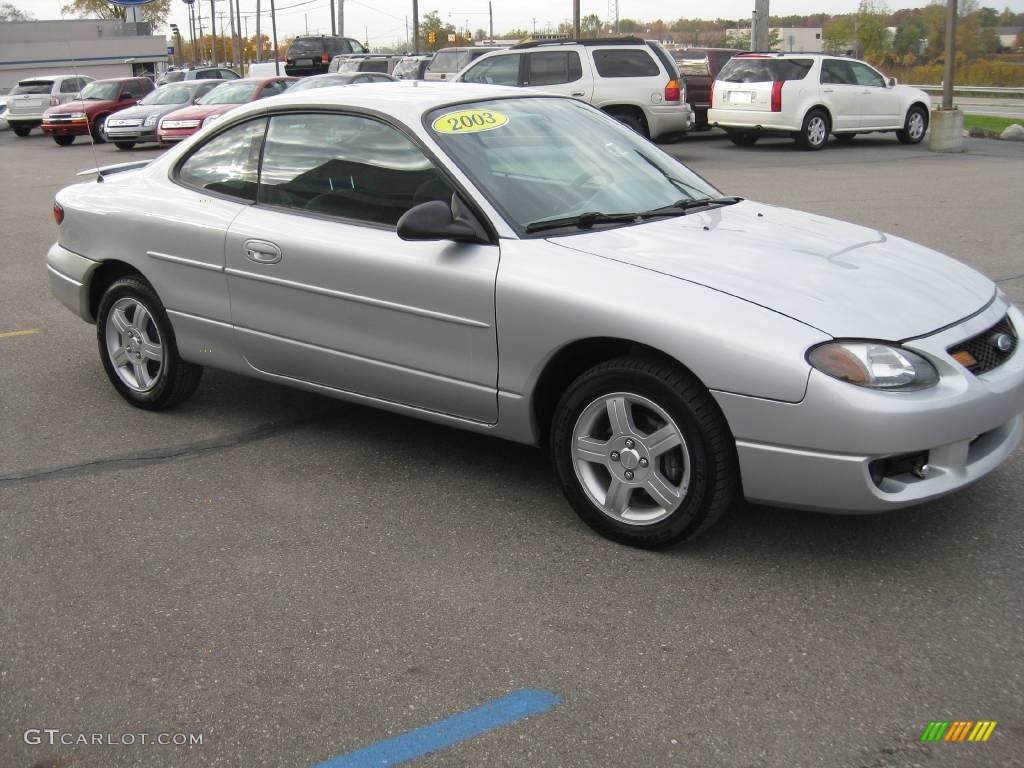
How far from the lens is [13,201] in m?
15.5

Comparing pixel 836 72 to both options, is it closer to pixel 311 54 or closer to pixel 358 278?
pixel 358 278

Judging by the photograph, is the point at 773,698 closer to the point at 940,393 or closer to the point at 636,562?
the point at 636,562

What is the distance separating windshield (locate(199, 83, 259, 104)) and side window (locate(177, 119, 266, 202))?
1769cm

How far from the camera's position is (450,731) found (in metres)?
2.96

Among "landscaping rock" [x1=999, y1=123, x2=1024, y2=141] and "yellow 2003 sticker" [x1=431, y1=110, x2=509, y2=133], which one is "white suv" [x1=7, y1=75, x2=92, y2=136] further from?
"yellow 2003 sticker" [x1=431, y1=110, x2=509, y2=133]

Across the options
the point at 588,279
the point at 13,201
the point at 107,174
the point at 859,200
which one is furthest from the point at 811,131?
the point at 588,279

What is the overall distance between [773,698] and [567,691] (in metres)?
0.56

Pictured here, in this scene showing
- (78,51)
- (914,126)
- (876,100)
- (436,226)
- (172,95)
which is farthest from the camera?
(78,51)

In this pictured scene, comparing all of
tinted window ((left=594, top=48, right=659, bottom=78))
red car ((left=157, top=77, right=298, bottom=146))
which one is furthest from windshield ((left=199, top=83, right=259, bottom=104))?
tinted window ((left=594, top=48, right=659, bottom=78))

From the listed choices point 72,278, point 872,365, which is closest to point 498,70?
point 72,278

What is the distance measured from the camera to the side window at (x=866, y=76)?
2005 cm

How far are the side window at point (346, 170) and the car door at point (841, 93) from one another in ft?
53.7

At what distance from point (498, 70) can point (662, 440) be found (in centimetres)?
1592

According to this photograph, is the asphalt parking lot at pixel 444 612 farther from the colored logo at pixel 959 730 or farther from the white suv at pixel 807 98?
the white suv at pixel 807 98
